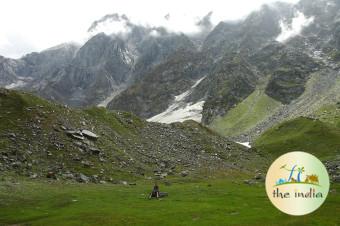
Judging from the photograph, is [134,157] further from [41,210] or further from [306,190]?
[306,190]

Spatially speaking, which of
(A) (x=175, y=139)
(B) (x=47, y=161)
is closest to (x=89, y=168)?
(B) (x=47, y=161)

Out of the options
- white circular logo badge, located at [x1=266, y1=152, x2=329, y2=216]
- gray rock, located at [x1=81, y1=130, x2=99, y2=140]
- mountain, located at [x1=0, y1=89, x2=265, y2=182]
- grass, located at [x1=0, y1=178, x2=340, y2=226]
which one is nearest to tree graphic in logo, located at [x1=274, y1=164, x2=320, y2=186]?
white circular logo badge, located at [x1=266, y1=152, x2=329, y2=216]

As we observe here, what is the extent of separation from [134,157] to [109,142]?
686 cm

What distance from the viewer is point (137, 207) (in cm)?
5688

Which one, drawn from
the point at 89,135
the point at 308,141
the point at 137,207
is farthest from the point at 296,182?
the point at 308,141

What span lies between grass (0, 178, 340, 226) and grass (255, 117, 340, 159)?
90635 millimetres

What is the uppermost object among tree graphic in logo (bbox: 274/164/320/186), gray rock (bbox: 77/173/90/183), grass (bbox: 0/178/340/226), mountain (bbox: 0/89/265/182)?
mountain (bbox: 0/89/265/182)

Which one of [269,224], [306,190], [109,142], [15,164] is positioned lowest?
[269,224]

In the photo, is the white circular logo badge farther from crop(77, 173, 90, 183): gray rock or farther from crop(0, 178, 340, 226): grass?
crop(77, 173, 90, 183): gray rock

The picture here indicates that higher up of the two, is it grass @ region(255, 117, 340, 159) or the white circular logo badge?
grass @ region(255, 117, 340, 159)

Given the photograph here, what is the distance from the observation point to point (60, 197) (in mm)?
62969

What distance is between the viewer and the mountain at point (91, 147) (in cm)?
8306


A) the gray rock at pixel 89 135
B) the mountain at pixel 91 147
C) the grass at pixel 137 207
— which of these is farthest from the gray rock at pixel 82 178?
the gray rock at pixel 89 135

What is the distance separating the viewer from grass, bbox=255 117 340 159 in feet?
529
